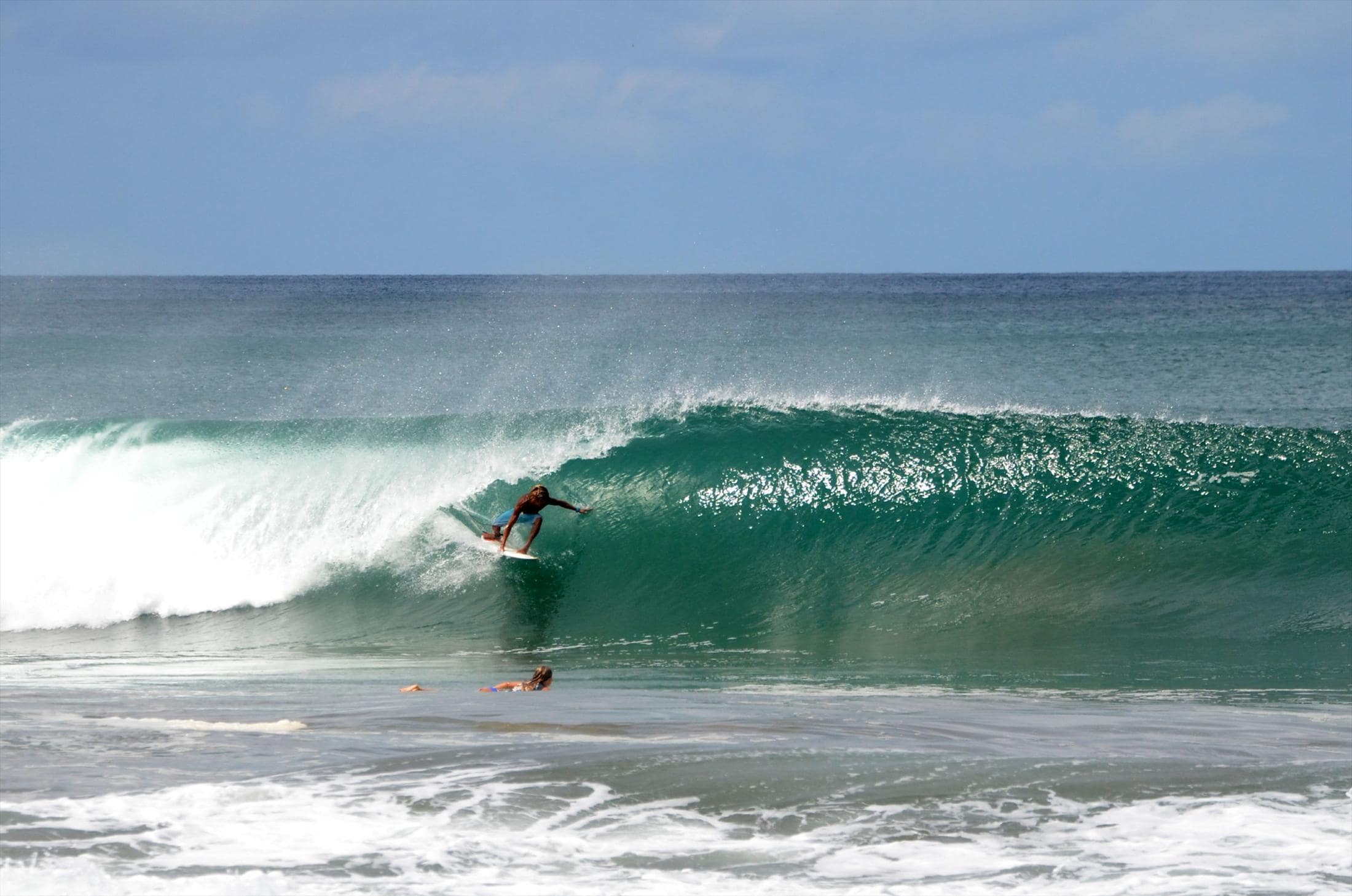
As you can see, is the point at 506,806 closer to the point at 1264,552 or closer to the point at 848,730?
the point at 848,730

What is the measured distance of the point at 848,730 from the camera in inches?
263

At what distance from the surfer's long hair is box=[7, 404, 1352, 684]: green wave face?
1778 mm

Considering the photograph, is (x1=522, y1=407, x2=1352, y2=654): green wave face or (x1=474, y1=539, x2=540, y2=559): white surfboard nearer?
(x1=522, y1=407, x2=1352, y2=654): green wave face

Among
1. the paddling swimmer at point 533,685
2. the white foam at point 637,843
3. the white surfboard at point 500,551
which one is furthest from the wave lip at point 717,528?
the white foam at point 637,843

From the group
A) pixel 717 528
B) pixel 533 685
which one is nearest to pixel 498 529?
pixel 717 528

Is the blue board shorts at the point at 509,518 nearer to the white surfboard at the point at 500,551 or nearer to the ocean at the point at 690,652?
the white surfboard at the point at 500,551

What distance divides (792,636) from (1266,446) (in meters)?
6.32

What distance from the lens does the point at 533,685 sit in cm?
848

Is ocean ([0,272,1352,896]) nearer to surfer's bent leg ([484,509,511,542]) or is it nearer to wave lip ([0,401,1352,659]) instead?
wave lip ([0,401,1352,659])

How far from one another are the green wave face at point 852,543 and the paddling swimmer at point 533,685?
1783mm

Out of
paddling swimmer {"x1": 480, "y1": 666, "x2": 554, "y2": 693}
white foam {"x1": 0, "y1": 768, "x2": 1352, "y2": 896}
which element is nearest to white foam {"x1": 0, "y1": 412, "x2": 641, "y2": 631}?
paddling swimmer {"x1": 480, "y1": 666, "x2": 554, "y2": 693}

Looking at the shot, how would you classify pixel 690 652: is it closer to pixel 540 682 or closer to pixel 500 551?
pixel 540 682

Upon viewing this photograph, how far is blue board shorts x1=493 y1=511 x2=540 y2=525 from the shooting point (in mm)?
12914

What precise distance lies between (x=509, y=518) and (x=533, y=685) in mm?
4569
